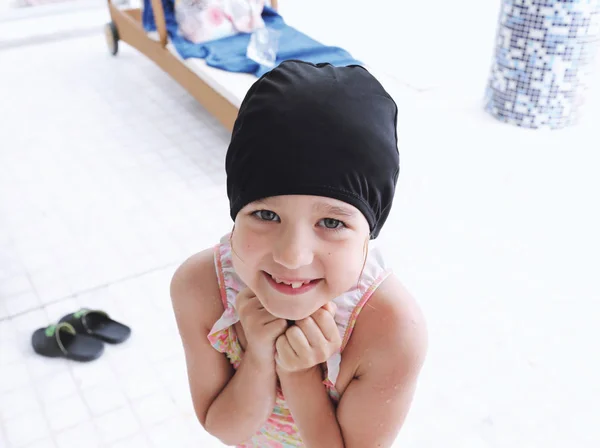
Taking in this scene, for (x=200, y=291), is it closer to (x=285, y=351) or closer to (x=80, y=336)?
(x=285, y=351)

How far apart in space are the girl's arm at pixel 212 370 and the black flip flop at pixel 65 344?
960mm

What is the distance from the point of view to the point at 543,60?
2863 millimetres

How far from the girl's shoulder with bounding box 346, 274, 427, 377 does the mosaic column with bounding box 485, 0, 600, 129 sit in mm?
2430

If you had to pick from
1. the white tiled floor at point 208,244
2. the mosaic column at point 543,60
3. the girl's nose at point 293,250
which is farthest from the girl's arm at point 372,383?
the mosaic column at point 543,60

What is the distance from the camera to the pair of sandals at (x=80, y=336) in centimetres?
172

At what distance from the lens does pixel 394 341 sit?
0.77 meters

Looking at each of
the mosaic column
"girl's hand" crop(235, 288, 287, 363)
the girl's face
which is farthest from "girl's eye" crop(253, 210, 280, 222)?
the mosaic column

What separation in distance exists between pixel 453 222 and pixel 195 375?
162 centimetres

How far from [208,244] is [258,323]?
1460 millimetres

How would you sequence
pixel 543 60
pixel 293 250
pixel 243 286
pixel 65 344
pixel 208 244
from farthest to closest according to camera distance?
pixel 543 60 < pixel 208 244 < pixel 65 344 < pixel 243 286 < pixel 293 250

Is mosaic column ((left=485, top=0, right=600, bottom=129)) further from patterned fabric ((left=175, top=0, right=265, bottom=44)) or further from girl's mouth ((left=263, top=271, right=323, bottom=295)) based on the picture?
girl's mouth ((left=263, top=271, right=323, bottom=295))

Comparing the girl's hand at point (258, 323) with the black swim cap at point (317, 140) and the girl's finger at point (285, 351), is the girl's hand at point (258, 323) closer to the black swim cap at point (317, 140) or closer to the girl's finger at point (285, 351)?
the girl's finger at point (285, 351)

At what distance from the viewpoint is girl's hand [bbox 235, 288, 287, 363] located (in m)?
0.72

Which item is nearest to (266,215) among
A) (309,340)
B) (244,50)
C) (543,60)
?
(309,340)
